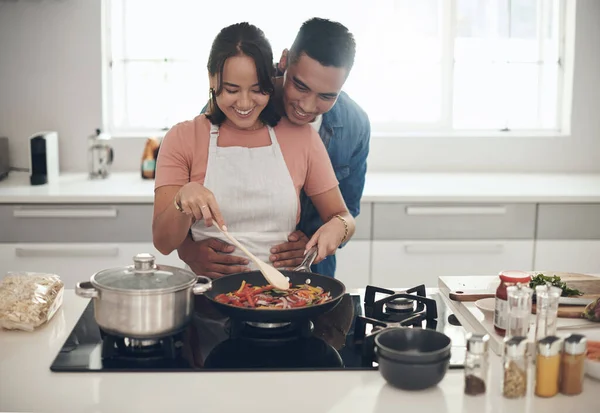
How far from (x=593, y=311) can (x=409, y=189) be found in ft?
5.61

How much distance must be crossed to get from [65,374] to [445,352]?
70 cm

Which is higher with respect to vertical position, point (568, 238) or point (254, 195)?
point (254, 195)

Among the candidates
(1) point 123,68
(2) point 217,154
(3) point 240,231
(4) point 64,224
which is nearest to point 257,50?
(2) point 217,154

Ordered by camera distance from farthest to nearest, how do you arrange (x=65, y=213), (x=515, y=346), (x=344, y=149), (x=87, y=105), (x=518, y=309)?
1. (x=87, y=105)
2. (x=65, y=213)
3. (x=344, y=149)
4. (x=518, y=309)
5. (x=515, y=346)

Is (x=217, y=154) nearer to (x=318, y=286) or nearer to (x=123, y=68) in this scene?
(x=318, y=286)

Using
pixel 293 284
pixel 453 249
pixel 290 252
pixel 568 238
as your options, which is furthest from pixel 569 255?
pixel 293 284

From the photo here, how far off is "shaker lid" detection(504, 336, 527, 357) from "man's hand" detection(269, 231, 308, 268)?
0.88m

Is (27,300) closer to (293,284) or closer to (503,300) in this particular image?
(293,284)

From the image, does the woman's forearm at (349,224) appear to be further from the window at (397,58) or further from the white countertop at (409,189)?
the window at (397,58)

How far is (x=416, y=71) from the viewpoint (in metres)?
4.04

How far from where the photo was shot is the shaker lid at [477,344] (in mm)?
1378

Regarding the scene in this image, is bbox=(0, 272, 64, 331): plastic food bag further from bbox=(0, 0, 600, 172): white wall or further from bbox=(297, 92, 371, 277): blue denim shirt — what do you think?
bbox=(0, 0, 600, 172): white wall

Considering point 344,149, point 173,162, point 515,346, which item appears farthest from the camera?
point 344,149

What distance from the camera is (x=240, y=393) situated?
1.43m
